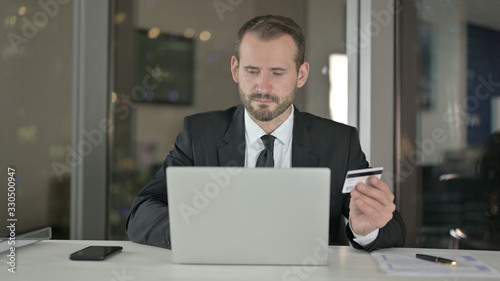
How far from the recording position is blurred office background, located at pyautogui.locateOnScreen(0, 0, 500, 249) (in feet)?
9.53

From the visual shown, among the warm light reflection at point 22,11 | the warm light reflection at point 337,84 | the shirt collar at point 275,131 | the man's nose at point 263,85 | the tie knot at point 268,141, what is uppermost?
the warm light reflection at point 22,11

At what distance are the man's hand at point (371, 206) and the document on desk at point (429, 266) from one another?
0.09 metres

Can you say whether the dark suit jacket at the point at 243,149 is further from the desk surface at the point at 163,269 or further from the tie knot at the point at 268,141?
the desk surface at the point at 163,269

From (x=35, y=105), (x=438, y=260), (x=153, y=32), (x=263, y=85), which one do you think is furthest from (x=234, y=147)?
(x=35, y=105)

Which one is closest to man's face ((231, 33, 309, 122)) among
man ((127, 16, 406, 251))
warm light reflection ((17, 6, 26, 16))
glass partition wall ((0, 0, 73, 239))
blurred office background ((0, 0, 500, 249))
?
man ((127, 16, 406, 251))

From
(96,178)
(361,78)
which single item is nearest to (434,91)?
(361,78)

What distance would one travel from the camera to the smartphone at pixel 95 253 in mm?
1342

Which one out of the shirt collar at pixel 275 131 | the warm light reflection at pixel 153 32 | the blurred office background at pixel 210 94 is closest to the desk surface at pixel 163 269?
the shirt collar at pixel 275 131

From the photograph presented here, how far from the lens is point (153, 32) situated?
10.6 feet

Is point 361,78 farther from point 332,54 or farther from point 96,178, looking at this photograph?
point 96,178

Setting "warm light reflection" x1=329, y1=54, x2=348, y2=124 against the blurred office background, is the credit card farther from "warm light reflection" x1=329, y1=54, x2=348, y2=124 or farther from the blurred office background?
"warm light reflection" x1=329, y1=54, x2=348, y2=124

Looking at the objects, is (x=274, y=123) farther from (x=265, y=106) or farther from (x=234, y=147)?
(x=234, y=147)

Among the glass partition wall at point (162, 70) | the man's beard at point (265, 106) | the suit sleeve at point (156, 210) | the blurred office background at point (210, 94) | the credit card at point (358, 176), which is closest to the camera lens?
the credit card at point (358, 176)

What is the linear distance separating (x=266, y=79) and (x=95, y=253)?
994 mm
